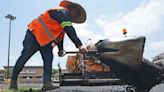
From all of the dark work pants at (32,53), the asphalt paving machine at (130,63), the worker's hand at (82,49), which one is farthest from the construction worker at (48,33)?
the asphalt paving machine at (130,63)

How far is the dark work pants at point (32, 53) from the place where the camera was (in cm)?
425

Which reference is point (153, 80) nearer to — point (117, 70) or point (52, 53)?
point (117, 70)

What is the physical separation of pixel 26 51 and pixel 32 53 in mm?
72

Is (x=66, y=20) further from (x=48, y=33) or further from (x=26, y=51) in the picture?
(x=26, y=51)

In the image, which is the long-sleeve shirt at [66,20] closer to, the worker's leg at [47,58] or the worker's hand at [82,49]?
the worker's hand at [82,49]

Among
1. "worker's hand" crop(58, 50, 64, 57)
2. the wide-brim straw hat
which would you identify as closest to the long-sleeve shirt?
the wide-brim straw hat

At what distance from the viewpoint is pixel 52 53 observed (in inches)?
174

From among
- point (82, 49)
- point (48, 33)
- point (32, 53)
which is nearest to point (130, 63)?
point (82, 49)

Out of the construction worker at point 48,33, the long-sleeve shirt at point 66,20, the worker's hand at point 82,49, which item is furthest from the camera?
the construction worker at point 48,33

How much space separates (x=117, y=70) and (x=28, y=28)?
180 centimetres

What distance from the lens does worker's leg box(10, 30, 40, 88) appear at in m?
4.25

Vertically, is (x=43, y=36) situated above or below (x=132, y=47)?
above

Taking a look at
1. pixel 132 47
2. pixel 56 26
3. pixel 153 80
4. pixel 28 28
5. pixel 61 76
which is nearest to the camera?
pixel 132 47

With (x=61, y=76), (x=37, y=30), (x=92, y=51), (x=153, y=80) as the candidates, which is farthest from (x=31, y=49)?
(x=61, y=76)
